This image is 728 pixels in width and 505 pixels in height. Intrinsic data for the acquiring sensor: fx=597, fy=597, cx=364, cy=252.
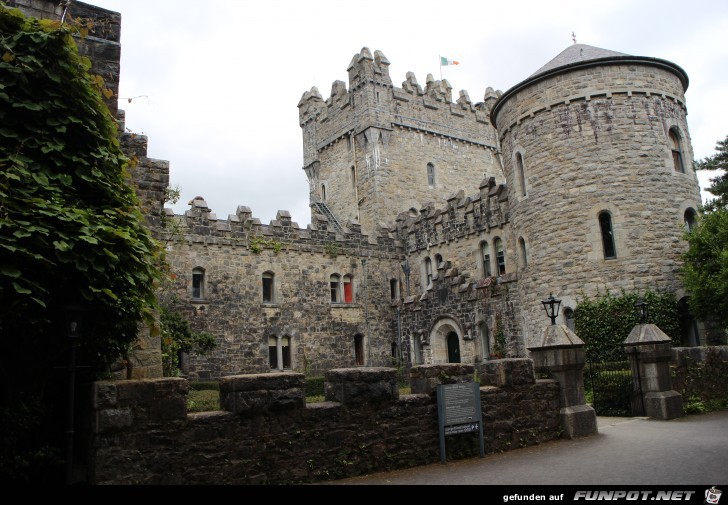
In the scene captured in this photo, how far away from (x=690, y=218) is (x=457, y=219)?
9.73m

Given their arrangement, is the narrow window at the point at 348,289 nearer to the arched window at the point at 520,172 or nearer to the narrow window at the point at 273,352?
the narrow window at the point at 273,352

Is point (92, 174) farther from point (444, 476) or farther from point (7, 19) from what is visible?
point (444, 476)

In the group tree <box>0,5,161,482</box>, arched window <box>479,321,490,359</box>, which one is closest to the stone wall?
arched window <box>479,321,490,359</box>

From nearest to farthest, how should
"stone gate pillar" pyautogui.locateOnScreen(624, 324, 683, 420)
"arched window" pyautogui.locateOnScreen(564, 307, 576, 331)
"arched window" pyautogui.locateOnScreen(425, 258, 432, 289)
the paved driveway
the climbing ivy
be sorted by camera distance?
1. the paved driveway
2. "stone gate pillar" pyautogui.locateOnScreen(624, 324, 683, 420)
3. "arched window" pyautogui.locateOnScreen(564, 307, 576, 331)
4. the climbing ivy
5. "arched window" pyautogui.locateOnScreen(425, 258, 432, 289)

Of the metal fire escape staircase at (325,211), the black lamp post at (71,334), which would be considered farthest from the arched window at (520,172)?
the metal fire escape staircase at (325,211)

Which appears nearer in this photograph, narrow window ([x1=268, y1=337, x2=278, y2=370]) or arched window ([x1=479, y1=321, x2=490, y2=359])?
arched window ([x1=479, y1=321, x2=490, y2=359])

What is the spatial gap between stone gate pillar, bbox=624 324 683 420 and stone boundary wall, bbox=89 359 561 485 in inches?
178

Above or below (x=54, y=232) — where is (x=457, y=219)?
above

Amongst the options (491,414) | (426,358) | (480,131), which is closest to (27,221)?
(491,414)

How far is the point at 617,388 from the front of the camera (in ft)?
43.2

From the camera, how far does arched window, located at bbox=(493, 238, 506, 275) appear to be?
23.7m

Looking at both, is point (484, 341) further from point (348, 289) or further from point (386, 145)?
point (386, 145)

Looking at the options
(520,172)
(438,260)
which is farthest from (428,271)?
(520,172)

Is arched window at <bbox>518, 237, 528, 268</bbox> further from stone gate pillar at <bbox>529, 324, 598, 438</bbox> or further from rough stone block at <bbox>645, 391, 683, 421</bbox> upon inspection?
stone gate pillar at <bbox>529, 324, 598, 438</bbox>
